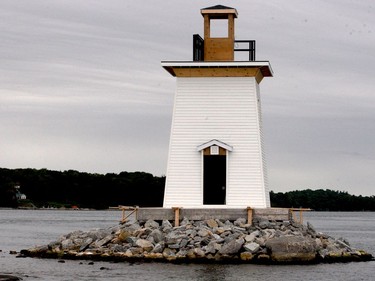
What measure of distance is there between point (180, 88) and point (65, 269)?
750cm

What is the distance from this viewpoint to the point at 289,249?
31.7 m

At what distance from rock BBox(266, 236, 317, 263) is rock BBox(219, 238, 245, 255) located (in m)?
0.92

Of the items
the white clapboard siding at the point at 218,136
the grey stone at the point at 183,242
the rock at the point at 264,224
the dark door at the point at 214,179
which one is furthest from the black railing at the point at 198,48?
the grey stone at the point at 183,242

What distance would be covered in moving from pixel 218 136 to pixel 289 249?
4.84 m

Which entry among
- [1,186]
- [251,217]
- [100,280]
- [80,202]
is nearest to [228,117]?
[251,217]

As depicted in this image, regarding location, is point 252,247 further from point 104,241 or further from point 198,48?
point 198,48

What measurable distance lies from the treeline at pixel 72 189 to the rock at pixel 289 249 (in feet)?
165

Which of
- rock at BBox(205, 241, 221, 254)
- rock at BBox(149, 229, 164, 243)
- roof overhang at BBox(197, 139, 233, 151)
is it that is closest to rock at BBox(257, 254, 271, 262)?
rock at BBox(205, 241, 221, 254)

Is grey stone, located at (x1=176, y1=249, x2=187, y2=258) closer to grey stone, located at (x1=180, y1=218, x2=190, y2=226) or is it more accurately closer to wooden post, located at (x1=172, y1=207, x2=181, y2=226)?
grey stone, located at (x1=180, y1=218, x2=190, y2=226)

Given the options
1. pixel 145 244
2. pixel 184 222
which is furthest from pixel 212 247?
pixel 145 244

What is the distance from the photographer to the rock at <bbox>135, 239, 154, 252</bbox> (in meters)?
32.0

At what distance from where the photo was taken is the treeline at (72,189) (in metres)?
91.1

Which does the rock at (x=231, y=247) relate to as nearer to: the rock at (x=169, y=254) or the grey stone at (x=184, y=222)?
the rock at (x=169, y=254)

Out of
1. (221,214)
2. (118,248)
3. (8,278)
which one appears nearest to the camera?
(8,278)
